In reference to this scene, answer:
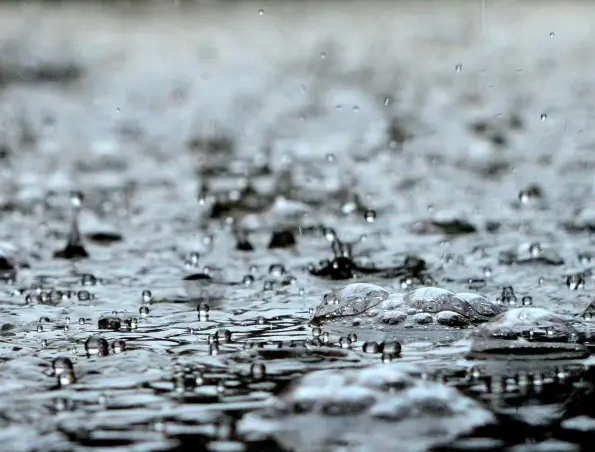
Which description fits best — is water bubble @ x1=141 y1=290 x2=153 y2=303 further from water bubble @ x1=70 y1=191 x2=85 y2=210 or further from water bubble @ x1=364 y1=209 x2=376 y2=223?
water bubble @ x1=364 y1=209 x2=376 y2=223

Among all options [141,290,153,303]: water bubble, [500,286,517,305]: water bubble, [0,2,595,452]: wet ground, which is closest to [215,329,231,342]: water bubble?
[0,2,595,452]: wet ground

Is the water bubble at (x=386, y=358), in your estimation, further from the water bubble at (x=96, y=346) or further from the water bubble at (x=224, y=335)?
the water bubble at (x=96, y=346)

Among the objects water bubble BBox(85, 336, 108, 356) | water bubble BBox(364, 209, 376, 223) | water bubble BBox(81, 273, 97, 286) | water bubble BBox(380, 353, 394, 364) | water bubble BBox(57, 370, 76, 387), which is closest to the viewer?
water bubble BBox(57, 370, 76, 387)

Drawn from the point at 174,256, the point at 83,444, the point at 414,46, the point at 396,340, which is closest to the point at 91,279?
the point at 174,256

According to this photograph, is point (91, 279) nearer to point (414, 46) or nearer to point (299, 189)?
point (299, 189)

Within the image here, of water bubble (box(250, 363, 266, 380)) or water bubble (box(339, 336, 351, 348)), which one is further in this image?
water bubble (box(339, 336, 351, 348))

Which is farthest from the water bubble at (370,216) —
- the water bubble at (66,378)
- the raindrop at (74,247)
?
the water bubble at (66,378)
